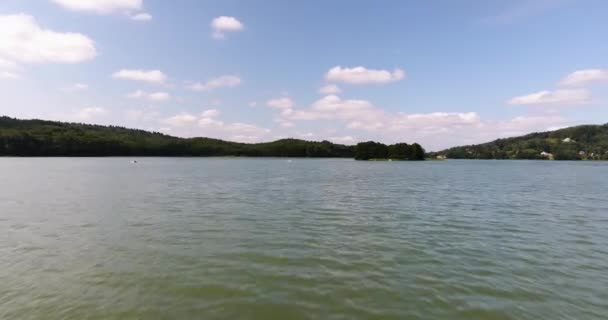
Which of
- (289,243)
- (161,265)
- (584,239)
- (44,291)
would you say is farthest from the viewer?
(584,239)

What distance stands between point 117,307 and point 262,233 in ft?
29.6

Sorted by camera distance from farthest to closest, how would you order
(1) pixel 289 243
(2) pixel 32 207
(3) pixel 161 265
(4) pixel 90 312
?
1. (2) pixel 32 207
2. (1) pixel 289 243
3. (3) pixel 161 265
4. (4) pixel 90 312

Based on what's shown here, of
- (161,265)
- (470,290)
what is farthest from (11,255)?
(470,290)

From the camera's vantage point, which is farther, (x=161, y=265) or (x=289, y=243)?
(x=289, y=243)

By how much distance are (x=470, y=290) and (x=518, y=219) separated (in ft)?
50.8

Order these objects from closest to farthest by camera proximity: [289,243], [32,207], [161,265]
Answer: [161,265] → [289,243] → [32,207]

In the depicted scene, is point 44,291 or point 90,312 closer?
point 90,312

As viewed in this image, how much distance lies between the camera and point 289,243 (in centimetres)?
1505

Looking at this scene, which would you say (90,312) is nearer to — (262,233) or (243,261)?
(243,261)

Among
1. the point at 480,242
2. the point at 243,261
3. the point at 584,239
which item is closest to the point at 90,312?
the point at 243,261

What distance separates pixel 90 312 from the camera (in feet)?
26.7

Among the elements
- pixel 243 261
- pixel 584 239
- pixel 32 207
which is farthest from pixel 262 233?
pixel 32 207

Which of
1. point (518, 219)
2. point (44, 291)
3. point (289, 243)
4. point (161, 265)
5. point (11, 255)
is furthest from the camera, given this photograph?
point (518, 219)

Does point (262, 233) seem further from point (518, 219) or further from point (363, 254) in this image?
point (518, 219)
